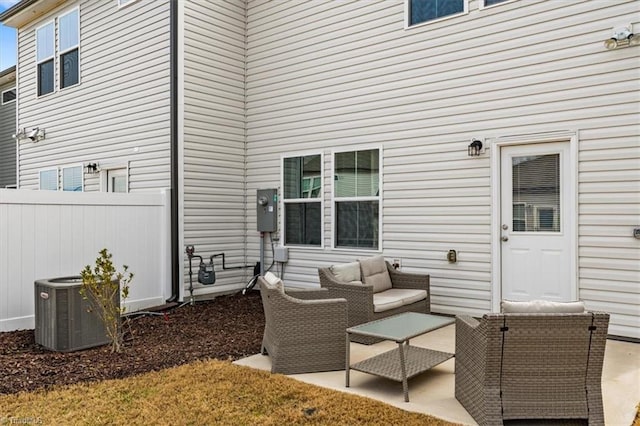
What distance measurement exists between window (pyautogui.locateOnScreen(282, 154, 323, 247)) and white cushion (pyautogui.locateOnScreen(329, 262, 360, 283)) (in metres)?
1.88

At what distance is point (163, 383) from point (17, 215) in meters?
3.15

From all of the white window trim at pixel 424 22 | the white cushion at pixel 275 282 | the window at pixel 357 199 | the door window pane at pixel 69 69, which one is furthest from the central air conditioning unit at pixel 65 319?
the door window pane at pixel 69 69

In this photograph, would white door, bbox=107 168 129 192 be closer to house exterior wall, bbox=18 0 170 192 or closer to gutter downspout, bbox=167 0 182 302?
house exterior wall, bbox=18 0 170 192

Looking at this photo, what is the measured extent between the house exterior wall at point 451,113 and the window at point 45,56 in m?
4.65

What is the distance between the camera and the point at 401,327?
13.3 ft

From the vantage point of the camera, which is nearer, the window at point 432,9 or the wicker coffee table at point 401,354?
the wicker coffee table at point 401,354

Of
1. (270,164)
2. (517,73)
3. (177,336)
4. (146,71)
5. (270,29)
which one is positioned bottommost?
(177,336)

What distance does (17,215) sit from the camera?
559 cm

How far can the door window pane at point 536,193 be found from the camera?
5441mm

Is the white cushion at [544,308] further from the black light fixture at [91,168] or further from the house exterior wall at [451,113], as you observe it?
the black light fixture at [91,168]

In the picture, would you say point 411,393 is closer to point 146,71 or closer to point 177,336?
point 177,336

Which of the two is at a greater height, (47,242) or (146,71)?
(146,71)

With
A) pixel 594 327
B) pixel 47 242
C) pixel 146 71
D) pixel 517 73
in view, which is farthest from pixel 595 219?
pixel 146 71

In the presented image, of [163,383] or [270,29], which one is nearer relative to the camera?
[163,383]
